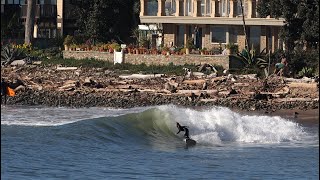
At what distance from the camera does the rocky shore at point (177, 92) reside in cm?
3938

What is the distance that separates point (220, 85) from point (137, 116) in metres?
7.98

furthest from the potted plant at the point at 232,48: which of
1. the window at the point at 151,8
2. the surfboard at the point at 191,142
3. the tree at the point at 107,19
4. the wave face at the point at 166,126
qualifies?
the surfboard at the point at 191,142

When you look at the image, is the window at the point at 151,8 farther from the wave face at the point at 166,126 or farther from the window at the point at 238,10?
the wave face at the point at 166,126

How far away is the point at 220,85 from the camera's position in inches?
1687

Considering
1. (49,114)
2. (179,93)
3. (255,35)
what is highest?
(255,35)

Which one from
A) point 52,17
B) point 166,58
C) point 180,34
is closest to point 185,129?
point 166,58

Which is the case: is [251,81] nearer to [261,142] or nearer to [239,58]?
[239,58]

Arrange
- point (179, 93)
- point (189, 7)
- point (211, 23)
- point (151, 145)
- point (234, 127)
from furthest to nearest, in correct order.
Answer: point (189, 7)
point (211, 23)
point (179, 93)
point (234, 127)
point (151, 145)

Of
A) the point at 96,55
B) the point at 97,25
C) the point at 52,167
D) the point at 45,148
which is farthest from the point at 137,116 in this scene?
the point at 97,25

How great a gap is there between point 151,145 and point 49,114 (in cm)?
779

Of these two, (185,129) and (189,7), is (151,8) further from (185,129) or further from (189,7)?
(185,129)

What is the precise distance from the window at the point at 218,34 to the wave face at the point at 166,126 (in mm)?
16071

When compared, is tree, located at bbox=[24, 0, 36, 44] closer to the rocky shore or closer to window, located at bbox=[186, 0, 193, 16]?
window, located at bbox=[186, 0, 193, 16]

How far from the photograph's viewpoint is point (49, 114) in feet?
122
